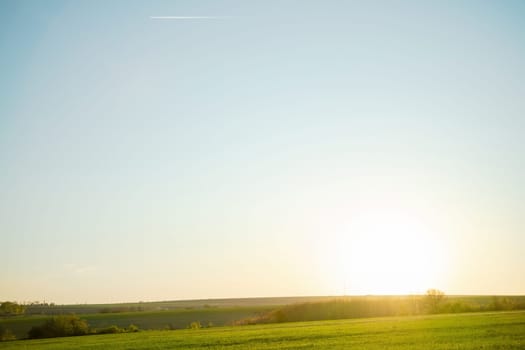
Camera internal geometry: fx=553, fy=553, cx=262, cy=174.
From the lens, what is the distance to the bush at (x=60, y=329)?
73875mm

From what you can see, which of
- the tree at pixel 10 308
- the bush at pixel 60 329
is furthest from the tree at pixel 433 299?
the tree at pixel 10 308

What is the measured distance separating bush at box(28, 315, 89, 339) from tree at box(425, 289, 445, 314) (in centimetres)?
5615

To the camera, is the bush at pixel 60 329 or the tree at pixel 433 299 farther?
the tree at pixel 433 299

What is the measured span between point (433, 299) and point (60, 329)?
6152cm

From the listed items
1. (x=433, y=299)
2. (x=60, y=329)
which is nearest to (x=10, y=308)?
(x=60, y=329)

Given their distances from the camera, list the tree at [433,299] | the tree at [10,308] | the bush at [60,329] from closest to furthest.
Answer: the bush at [60,329], the tree at [433,299], the tree at [10,308]

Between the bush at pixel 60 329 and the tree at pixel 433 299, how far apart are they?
2211 inches

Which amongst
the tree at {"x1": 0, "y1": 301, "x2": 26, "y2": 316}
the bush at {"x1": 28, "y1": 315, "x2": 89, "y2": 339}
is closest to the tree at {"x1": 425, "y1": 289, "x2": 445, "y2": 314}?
the bush at {"x1": 28, "y1": 315, "x2": 89, "y2": 339}

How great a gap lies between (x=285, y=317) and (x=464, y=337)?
65376 mm

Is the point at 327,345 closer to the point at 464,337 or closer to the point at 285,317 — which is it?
the point at 464,337

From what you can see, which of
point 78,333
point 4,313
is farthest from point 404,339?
point 4,313

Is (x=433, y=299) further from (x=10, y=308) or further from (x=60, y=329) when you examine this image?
(x=10, y=308)

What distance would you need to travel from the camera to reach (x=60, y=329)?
74875mm

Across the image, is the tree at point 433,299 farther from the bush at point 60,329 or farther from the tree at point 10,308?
the tree at point 10,308
